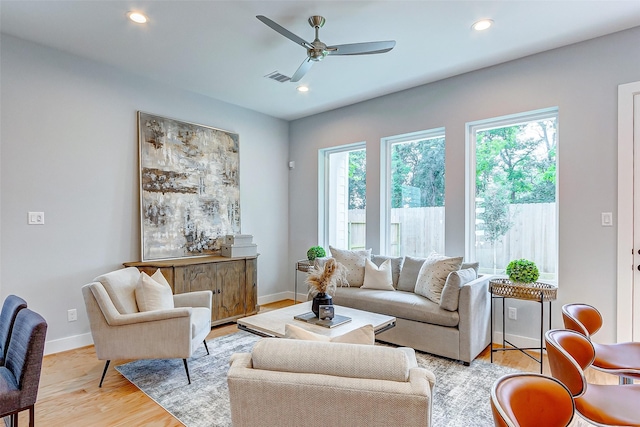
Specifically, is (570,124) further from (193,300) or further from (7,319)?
(7,319)

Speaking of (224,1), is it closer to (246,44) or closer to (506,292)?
(246,44)

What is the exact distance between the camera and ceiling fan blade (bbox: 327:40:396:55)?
8.08ft

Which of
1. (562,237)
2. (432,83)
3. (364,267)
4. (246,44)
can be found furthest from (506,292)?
(246,44)

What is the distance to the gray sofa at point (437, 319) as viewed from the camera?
114 inches

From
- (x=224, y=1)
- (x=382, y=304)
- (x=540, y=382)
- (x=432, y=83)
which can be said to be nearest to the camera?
(x=540, y=382)

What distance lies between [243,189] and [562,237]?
375 cm

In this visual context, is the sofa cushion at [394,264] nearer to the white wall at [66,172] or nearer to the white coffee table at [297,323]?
the white coffee table at [297,323]

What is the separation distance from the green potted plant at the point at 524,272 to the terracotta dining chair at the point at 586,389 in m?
1.47

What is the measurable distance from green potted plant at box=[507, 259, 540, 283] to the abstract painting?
131 inches

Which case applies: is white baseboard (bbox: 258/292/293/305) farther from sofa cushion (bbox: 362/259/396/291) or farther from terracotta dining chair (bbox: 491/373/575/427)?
terracotta dining chair (bbox: 491/373/575/427)

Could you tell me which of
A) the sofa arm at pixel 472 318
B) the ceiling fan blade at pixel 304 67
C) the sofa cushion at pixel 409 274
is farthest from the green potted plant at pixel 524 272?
the ceiling fan blade at pixel 304 67

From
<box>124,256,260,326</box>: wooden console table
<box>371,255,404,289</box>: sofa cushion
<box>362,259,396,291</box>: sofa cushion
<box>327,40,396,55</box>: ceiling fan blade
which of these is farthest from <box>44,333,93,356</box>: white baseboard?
<box>327,40,396,55</box>: ceiling fan blade

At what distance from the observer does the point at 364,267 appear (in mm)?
3986

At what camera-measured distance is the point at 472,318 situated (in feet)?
9.51
